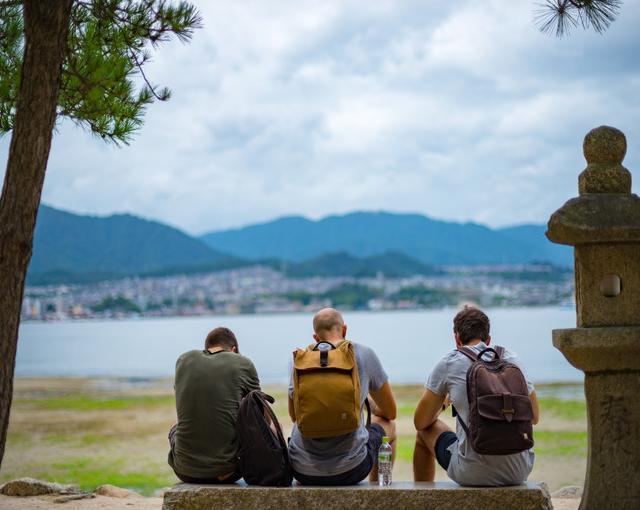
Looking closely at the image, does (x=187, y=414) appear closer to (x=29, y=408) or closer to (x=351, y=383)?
(x=351, y=383)

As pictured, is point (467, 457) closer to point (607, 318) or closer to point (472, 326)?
point (472, 326)

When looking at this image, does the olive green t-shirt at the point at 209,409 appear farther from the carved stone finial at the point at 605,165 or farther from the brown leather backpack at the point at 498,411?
the carved stone finial at the point at 605,165

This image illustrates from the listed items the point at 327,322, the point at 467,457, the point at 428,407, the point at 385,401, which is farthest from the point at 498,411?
the point at 327,322

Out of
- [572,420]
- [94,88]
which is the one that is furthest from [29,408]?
[94,88]

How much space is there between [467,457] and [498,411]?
15.1 inches

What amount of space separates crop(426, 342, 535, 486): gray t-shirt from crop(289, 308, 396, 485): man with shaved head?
412 mm

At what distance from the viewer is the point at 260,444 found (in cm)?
526

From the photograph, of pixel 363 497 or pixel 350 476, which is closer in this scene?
pixel 363 497

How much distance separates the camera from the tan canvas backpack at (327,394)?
5141mm

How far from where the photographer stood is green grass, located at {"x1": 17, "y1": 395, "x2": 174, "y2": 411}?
2648 cm

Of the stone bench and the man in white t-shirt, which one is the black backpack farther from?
the man in white t-shirt

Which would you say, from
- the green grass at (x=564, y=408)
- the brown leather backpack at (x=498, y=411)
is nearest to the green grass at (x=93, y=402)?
the green grass at (x=564, y=408)

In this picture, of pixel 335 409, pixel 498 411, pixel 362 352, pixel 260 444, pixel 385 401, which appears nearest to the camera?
pixel 498 411

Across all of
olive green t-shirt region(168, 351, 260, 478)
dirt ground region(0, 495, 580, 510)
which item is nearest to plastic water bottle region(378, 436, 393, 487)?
olive green t-shirt region(168, 351, 260, 478)
